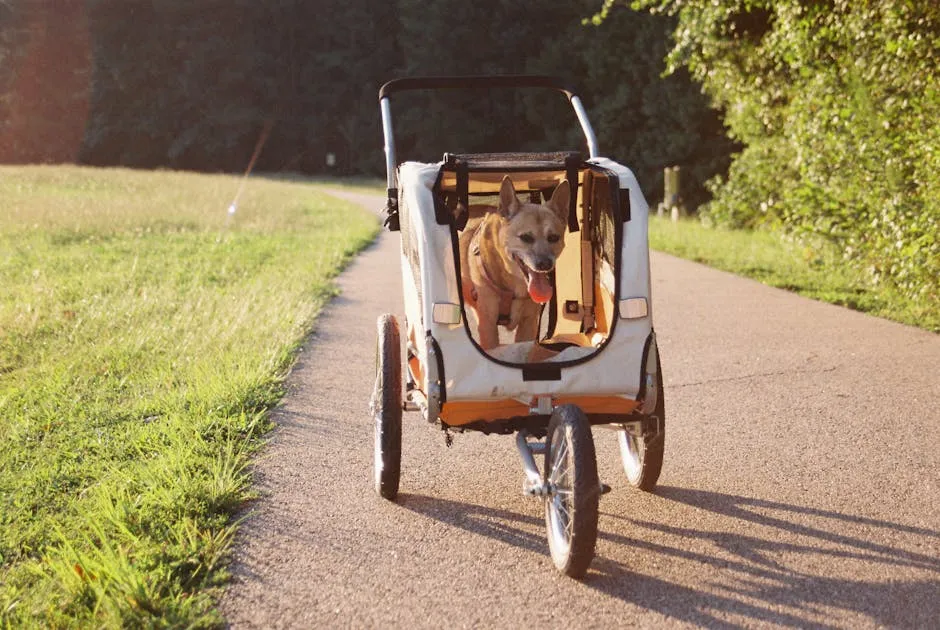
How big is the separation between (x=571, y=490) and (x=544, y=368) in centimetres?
53

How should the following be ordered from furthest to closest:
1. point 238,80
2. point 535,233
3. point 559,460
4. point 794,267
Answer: point 238,80
point 794,267
point 535,233
point 559,460

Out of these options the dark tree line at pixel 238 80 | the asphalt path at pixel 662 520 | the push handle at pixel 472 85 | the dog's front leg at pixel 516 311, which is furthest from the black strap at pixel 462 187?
the dark tree line at pixel 238 80

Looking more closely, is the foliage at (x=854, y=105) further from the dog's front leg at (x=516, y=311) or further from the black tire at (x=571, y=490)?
the black tire at (x=571, y=490)

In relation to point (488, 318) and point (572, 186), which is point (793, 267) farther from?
point (488, 318)

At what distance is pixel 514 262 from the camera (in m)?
4.46

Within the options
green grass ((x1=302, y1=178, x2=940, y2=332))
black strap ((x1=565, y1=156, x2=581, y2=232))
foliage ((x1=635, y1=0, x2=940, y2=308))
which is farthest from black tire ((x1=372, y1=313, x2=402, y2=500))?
foliage ((x1=635, y1=0, x2=940, y2=308))

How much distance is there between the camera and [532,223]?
439cm

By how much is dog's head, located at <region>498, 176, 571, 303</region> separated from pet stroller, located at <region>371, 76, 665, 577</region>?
0.14 metres

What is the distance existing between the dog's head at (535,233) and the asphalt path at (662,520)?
0.96 meters

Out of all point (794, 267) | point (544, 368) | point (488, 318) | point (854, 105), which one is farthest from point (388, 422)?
point (794, 267)

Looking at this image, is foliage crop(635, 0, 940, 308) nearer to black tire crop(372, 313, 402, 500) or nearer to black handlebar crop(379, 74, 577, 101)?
black handlebar crop(379, 74, 577, 101)

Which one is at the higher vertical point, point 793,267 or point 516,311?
point 516,311

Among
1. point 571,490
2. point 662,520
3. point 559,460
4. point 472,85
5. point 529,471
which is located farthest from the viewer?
point 472,85

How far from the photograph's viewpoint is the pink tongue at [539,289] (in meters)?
4.26
